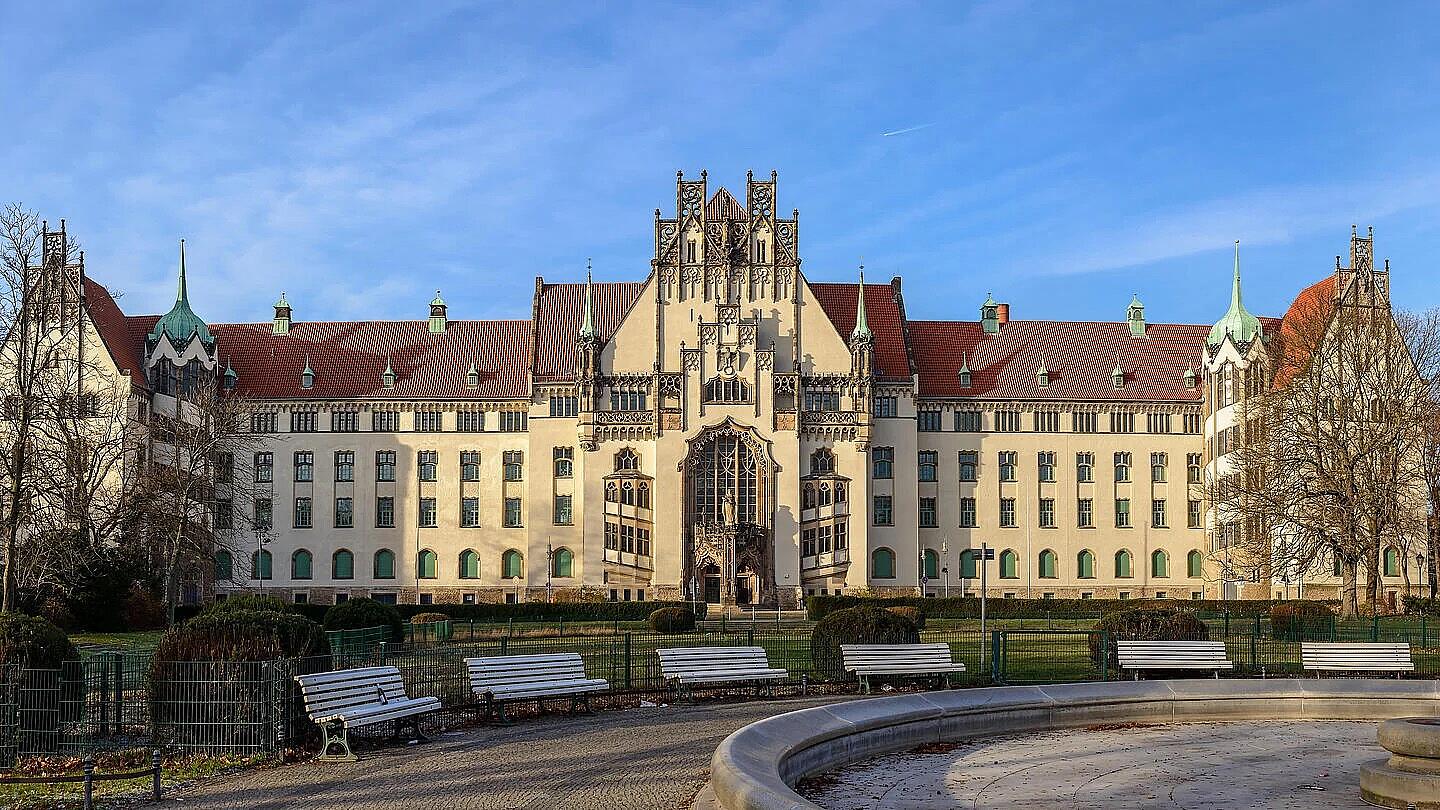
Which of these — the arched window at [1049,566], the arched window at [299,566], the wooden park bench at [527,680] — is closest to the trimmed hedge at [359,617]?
the wooden park bench at [527,680]

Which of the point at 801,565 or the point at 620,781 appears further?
the point at 801,565

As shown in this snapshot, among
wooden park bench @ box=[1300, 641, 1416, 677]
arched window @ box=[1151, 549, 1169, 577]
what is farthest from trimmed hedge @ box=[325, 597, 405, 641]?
arched window @ box=[1151, 549, 1169, 577]

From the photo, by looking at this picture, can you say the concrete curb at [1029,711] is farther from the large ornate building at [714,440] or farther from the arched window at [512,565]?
the arched window at [512,565]

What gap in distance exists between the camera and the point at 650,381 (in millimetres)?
82250

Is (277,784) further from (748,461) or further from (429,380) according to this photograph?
(429,380)

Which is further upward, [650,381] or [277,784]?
[650,381]

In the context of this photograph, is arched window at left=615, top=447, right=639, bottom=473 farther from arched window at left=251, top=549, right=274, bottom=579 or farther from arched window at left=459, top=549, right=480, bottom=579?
arched window at left=251, top=549, right=274, bottom=579

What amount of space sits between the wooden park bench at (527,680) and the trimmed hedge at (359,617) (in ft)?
64.5

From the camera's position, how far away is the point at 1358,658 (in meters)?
31.6

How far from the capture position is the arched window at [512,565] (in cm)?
8575

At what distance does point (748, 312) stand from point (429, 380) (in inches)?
758

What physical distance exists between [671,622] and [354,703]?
34.4 m

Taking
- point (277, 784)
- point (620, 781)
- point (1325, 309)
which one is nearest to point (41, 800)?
point (277, 784)

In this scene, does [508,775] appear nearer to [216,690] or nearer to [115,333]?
[216,690]
